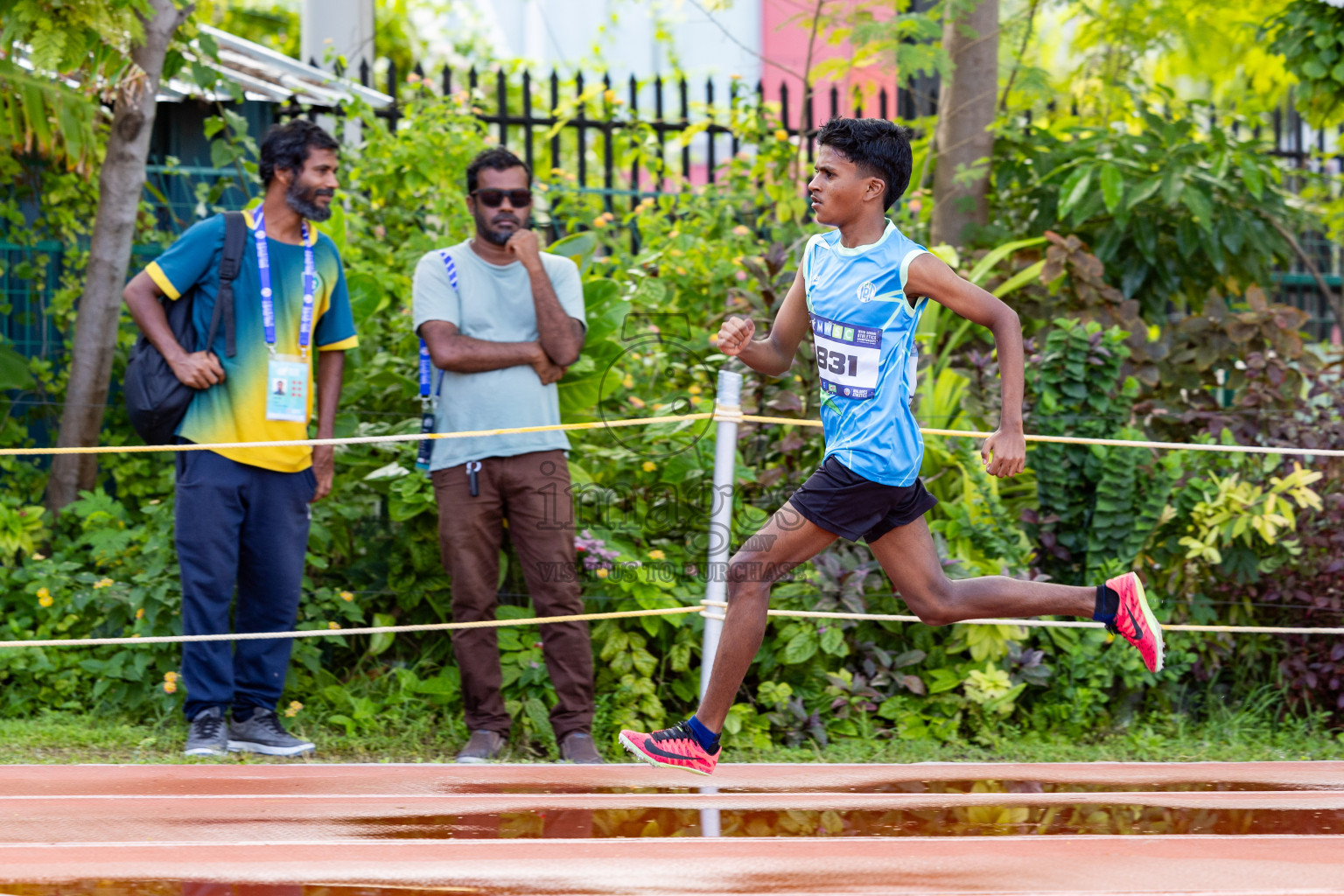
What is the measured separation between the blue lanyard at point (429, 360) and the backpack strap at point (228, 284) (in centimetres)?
69

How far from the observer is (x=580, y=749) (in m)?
4.80

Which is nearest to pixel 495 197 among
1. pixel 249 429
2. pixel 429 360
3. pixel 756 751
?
pixel 429 360

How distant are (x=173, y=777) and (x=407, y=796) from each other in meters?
0.90

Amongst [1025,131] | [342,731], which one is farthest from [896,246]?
[1025,131]

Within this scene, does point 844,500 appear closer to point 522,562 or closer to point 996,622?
point 522,562

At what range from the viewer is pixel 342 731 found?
17.1 ft

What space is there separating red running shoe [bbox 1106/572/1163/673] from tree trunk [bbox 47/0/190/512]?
4572 mm

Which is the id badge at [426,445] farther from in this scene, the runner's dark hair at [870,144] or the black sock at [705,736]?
the runner's dark hair at [870,144]

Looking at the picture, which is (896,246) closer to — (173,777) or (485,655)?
(485,655)

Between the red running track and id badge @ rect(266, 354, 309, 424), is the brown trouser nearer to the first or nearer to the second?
the red running track

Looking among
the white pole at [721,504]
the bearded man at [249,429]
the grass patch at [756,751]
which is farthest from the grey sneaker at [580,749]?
the bearded man at [249,429]

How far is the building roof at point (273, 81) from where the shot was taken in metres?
7.33

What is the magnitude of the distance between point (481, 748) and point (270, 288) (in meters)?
1.86

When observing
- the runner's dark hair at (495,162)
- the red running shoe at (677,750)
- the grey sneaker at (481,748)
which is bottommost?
the grey sneaker at (481,748)
